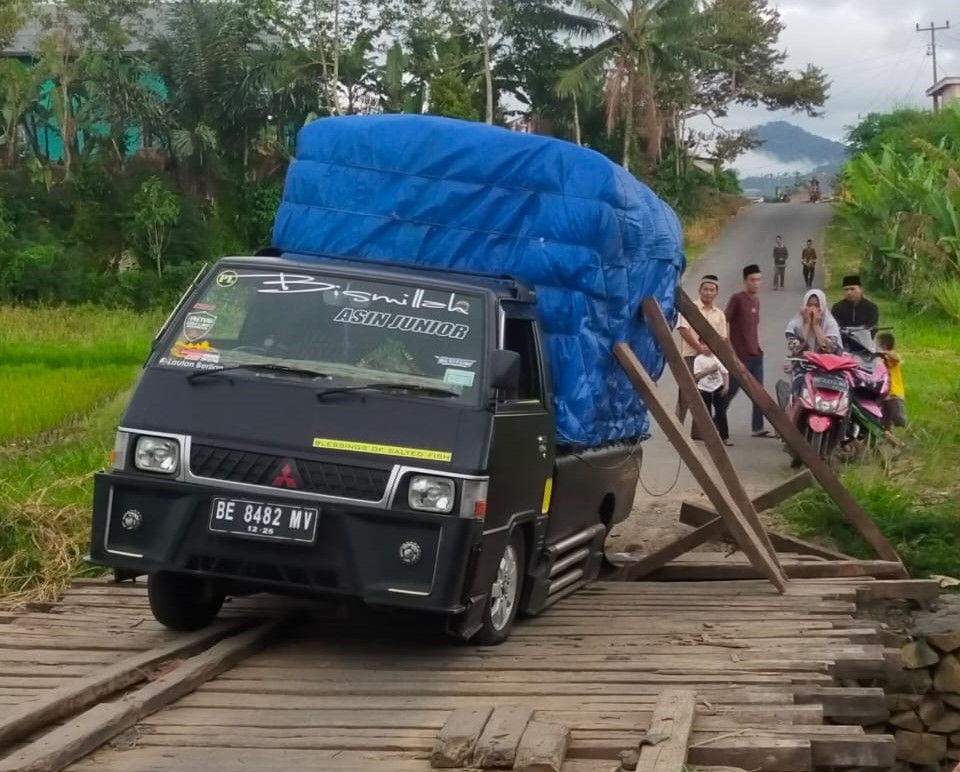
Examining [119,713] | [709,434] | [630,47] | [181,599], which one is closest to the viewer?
[119,713]

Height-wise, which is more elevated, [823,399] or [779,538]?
[823,399]

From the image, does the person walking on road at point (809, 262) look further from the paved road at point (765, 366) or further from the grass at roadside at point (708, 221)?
the grass at roadside at point (708, 221)

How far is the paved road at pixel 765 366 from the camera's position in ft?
38.5

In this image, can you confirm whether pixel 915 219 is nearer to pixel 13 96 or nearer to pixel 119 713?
pixel 13 96

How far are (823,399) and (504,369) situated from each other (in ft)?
22.5

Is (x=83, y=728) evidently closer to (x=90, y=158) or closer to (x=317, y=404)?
Result: (x=317, y=404)

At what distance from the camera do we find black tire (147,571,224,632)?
6.73 metres

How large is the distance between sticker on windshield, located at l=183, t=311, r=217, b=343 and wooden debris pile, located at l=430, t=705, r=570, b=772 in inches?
97.4

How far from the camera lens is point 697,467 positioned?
27.4ft

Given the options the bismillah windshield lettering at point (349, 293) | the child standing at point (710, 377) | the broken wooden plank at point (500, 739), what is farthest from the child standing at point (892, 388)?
the broken wooden plank at point (500, 739)

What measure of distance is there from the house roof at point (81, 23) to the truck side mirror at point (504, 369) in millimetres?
36960

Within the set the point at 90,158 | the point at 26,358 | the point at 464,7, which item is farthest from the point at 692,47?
the point at 26,358

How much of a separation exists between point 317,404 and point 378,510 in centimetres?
60

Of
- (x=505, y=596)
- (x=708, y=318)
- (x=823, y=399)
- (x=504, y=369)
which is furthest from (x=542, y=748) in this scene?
(x=708, y=318)
